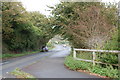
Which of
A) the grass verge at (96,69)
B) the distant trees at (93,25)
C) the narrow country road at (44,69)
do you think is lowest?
the narrow country road at (44,69)

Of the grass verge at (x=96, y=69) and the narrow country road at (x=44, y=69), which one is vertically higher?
the grass verge at (x=96, y=69)

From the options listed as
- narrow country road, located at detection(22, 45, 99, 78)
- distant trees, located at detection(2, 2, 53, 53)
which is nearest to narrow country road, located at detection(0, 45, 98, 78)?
narrow country road, located at detection(22, 45, 99, 78)

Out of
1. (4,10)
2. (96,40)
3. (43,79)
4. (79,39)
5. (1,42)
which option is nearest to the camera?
(43,79)

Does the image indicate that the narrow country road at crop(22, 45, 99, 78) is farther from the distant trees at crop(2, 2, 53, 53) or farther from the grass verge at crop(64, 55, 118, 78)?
the distant trees at crop(2, 2, 53, 53)

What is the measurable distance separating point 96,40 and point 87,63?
3.21 metres

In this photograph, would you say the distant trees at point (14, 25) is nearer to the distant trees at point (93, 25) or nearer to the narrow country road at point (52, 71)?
the distant trees at point (93, 25)

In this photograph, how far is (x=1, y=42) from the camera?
22531 millimetres

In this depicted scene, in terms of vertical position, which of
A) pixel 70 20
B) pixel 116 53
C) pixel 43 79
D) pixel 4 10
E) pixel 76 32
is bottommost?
pixel 43 79

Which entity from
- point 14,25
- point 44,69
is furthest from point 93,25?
point 14,25

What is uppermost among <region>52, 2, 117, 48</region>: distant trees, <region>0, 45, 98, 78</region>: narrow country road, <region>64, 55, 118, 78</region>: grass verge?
<region>52, 2, 117, 48</region>: distant trees

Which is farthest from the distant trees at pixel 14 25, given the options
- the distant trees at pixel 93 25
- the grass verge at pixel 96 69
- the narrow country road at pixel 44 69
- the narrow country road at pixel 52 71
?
the grass verge at pixel 96 69

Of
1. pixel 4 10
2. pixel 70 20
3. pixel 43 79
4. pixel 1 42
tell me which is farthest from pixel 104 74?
pixel 1 42

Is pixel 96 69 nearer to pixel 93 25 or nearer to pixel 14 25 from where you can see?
pixel 93 25

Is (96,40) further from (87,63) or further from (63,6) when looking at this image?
(63,6)
